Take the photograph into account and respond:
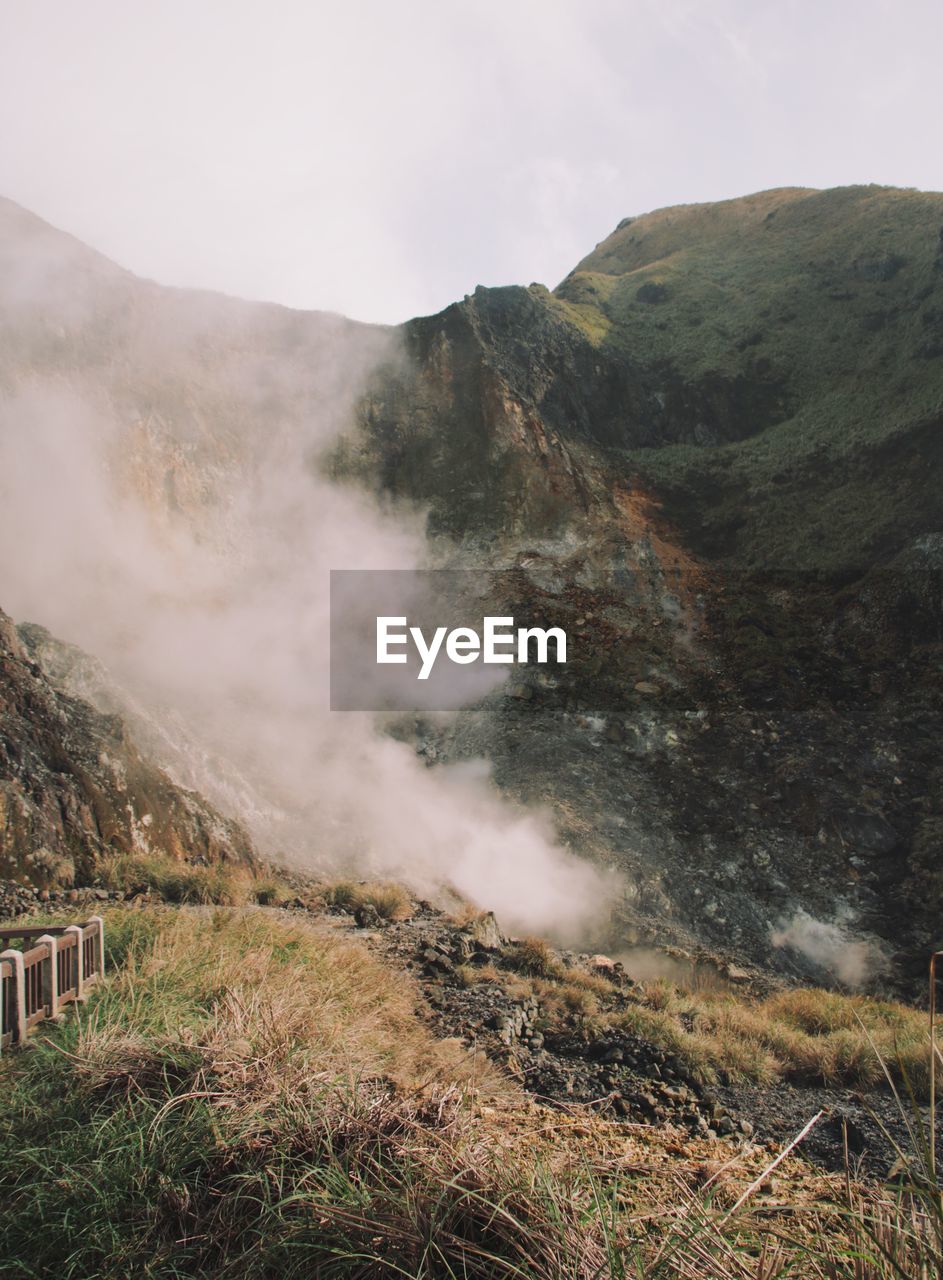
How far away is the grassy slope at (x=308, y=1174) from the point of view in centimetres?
259

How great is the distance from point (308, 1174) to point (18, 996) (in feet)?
10.1

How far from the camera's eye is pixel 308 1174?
3088mm

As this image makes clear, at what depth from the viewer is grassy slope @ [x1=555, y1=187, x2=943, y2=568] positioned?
24.5 metres

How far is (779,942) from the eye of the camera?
45.4ft

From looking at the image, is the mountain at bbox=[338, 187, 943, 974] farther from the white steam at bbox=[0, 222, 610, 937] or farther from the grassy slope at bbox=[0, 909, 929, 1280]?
the grassy slope at bbox=[0, 909, 929, 1280]

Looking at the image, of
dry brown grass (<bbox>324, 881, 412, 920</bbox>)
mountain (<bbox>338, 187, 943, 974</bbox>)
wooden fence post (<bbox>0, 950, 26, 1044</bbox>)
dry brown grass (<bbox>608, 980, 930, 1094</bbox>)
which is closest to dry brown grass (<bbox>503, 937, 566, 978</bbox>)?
dry brown grass (<bbox>608, 980, 930, 1094</bbox>)

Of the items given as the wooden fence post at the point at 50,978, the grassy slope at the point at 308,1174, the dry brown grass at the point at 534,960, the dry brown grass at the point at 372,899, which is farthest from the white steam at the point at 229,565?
the grassy slope at the point at 308,1174

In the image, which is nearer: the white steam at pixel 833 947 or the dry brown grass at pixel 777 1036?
the dry brown grass at pixel 777 1036

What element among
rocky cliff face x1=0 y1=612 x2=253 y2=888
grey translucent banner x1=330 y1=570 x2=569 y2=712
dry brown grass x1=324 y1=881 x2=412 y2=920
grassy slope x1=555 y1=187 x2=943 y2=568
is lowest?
dry brown grass x1=324 y1=881 x2=412 y2=920

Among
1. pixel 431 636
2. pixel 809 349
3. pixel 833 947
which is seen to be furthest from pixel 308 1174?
pixel 809 349

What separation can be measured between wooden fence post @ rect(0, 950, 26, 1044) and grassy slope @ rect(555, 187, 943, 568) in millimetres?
23190

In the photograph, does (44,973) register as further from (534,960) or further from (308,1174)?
(534,960)

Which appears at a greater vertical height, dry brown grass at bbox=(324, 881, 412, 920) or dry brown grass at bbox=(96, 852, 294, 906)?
dry brown grass at bbox=(96, 852, 294, 906)

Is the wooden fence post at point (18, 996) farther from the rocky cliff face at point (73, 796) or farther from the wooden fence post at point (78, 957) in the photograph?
the rocky cliff face at point (73, 796)
